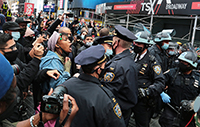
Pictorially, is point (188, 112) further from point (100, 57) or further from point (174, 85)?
point (100, 57)

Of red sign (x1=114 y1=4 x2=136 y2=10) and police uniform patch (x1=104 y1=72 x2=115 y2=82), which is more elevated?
red sign (x1=114 y1=4 x2=136 y2=10)

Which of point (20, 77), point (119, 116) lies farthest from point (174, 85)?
point (20, 77)

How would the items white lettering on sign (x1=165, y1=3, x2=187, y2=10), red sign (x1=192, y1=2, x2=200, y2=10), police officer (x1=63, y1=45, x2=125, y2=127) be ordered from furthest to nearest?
white lettering on sign (x1=165, y1=3, x2=187, y2=10)
red sign (x1=192, y1=2, x2=200, y2=10)
police officer (x1=63, y1=45, x2=125, y2=127)

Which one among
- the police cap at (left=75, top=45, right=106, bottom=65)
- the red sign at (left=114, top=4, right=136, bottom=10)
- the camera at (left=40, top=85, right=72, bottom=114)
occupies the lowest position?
the camera at (left=40, top=85, right=72, bottom=114)

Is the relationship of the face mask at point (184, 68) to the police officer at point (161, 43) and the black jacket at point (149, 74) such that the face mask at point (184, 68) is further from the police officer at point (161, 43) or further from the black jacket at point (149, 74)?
the police officer at point (161, 43)

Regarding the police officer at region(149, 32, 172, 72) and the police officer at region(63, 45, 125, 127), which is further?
the police officer at region(149, 32, 172, 72)

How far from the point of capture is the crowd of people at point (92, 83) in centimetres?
129

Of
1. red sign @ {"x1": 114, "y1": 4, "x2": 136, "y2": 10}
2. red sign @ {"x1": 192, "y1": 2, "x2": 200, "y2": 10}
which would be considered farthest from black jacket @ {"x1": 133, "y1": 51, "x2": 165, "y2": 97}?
red sign @ {"x1": 114, "y1": 4, "x2": 136, "y2": 10}

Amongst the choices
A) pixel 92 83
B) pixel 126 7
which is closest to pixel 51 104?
pixel 92 83

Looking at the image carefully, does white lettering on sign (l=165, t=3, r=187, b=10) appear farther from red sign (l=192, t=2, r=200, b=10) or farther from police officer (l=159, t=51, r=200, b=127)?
police officer (l=159, t=51, r=200, b=127)

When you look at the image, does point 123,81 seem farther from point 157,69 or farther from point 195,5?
point 195,5

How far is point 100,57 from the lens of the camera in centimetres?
183

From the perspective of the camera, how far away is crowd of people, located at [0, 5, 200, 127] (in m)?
1.29

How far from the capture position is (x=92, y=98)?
168cm
